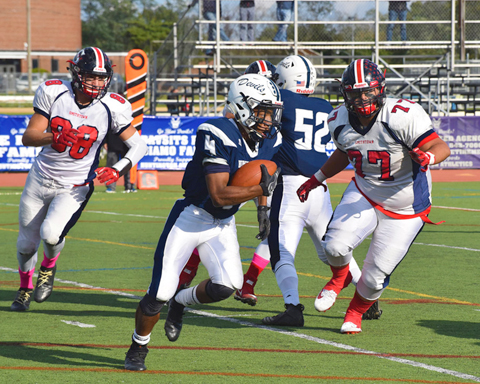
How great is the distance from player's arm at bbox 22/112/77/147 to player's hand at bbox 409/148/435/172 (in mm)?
2821

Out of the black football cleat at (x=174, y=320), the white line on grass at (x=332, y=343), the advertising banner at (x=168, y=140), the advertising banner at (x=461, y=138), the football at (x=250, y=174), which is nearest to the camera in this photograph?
the white line on grass at (x=332, y=343)

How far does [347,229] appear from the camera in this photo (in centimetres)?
559

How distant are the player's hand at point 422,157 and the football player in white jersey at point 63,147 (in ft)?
7.66

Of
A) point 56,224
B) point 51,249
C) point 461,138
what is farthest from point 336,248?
point 461,138

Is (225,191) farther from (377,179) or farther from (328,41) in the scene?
(328,41)

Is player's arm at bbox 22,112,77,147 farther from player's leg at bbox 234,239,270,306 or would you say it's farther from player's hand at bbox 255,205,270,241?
player's hand at bbox 255,205,270,241

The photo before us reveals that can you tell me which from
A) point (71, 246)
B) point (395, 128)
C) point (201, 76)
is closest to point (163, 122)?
point (201, 76)

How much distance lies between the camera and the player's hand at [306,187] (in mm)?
5863

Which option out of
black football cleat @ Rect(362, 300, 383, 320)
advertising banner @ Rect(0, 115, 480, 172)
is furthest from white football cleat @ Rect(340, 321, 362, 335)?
advertising banner @ Rect(0, 115, 480, 172)

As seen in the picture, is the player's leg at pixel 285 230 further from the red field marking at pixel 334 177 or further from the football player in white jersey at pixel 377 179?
the red field marking at pixel 334 177

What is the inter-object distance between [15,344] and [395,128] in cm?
311

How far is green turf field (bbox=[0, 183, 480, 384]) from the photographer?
454 cm

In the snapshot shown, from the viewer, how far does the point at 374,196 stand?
5715 mm

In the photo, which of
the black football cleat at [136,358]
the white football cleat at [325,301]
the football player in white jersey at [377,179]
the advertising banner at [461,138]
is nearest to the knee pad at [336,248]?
the football player in white jersey at [377,179]
